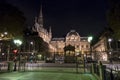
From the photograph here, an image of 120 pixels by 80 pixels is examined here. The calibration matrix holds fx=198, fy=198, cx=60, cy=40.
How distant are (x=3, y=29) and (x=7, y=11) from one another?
4.07 metres

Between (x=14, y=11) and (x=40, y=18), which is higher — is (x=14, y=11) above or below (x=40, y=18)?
below

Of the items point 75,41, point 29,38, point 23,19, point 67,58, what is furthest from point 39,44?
point 75,41

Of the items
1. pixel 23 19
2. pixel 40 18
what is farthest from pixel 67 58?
pixel 40 18

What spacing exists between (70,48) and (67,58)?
27.3ft

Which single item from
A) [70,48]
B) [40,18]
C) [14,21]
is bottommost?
[70,48]

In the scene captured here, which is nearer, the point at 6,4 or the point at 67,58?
the point at 6,4

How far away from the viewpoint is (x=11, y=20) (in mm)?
43750

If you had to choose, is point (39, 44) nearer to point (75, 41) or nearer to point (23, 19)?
point (23, 19)

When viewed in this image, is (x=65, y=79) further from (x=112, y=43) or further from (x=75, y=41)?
(x=75, y=41)

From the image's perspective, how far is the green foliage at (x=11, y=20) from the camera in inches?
1662

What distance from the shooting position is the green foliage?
4222cm

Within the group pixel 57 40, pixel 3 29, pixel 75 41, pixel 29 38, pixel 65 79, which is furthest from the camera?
pixel 57 40

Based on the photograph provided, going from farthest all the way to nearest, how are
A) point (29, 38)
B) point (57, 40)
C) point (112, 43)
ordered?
point (57, 40)
point (29, 38)
point (112, 43)

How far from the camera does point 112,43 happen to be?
86062 millimetres
